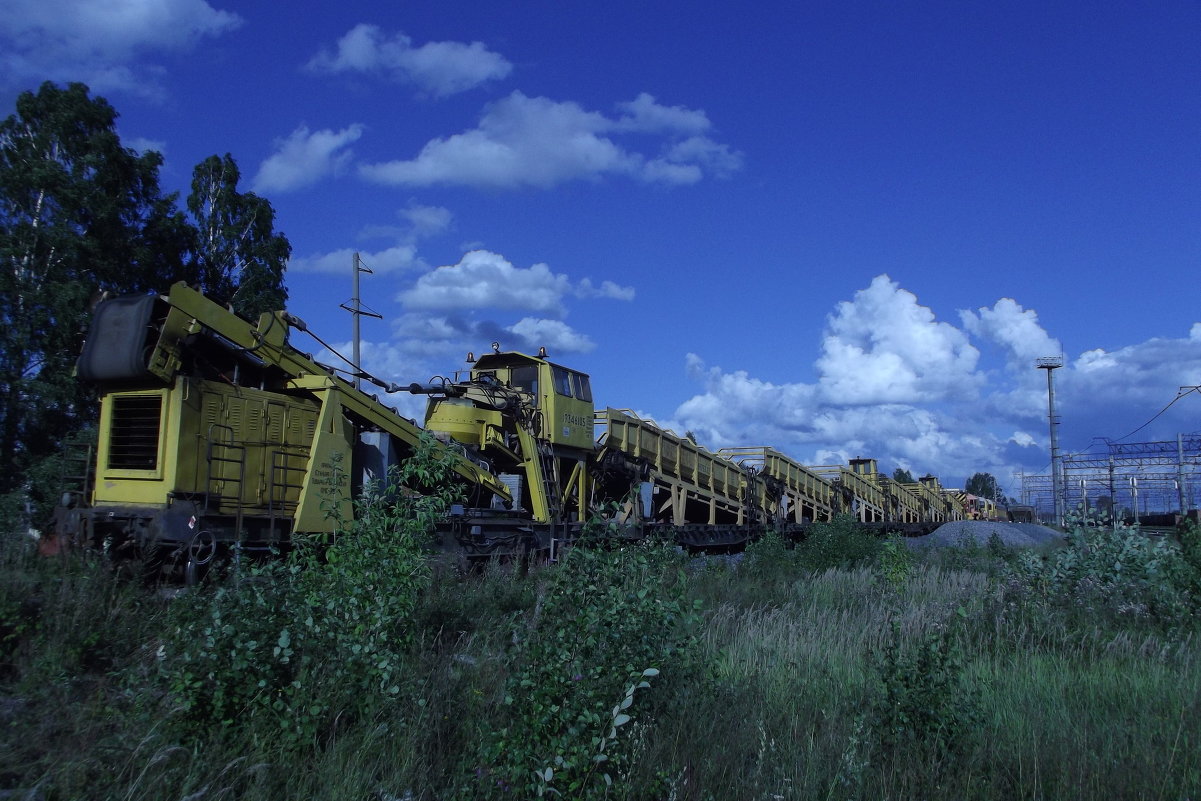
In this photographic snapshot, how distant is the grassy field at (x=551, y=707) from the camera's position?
15.1ft

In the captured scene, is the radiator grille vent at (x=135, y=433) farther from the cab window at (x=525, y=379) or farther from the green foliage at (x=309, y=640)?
the cab window at (x=525, y=379)

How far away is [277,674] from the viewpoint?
5395mm

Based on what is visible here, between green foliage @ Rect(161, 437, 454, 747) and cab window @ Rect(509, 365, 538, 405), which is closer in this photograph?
green foliage @ Rect(161, 437, 454, 747)

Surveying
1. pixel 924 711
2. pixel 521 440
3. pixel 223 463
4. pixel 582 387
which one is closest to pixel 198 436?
pixel 223 463

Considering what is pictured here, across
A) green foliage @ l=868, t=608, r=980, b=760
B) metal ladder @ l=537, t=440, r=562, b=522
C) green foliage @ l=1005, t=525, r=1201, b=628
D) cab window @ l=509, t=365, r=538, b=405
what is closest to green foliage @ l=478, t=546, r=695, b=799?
green foliage @ l=868, t=608, r=980, b=760

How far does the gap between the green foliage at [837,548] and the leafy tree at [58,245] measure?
16.5 m

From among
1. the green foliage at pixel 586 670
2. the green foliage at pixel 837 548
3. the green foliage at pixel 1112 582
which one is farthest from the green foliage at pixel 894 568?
the green foliage at pixel 586 670

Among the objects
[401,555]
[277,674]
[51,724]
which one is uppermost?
[401,555]

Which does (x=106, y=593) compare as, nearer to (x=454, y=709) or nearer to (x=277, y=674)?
(x=277, y=674)

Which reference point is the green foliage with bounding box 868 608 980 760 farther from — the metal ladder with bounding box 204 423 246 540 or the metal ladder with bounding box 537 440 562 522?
the metal ladder with bounding box 537 440 562 522

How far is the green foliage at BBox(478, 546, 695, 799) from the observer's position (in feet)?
14.1

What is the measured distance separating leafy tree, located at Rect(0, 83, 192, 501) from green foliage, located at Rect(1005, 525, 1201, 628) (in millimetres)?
19289

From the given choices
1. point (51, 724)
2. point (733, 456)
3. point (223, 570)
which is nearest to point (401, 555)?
point (51, 724)

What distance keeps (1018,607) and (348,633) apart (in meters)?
7.36
